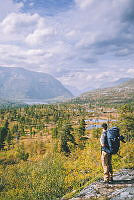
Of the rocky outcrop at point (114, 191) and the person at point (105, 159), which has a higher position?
the person at point (105, 159)

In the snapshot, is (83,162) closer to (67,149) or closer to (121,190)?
(121,190)

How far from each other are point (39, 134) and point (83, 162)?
10647 centimetres

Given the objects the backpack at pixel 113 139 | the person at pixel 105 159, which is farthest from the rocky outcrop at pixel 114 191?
the backpack at pixel 113 139

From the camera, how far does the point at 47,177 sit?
63.6 ft

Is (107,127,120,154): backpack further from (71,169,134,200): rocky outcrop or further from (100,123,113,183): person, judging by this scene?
(71,169,134,200): rocky outcrop

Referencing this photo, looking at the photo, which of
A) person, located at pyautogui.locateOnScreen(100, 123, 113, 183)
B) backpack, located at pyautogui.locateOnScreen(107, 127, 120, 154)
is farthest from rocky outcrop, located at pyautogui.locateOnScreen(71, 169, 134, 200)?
backpack, located at pyautogui.locateOnScreen(107, 127, 120, 154)

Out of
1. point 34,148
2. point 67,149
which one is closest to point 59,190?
point 67,149

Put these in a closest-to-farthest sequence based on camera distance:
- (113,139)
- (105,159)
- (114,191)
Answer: (114,191)
(113,139)
(105,159)

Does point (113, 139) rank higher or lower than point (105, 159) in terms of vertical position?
higher

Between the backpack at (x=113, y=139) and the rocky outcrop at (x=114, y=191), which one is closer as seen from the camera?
the rocky outcrop at (x=114, y=191)

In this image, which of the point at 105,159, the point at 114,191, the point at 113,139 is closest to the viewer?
the point at 114,191

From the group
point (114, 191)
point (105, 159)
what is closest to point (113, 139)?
point (105, 159)

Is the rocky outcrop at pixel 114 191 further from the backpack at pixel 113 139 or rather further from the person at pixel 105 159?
the backpack at pixel 113 139

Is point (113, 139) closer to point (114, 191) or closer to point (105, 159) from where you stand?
point (105, 159)
